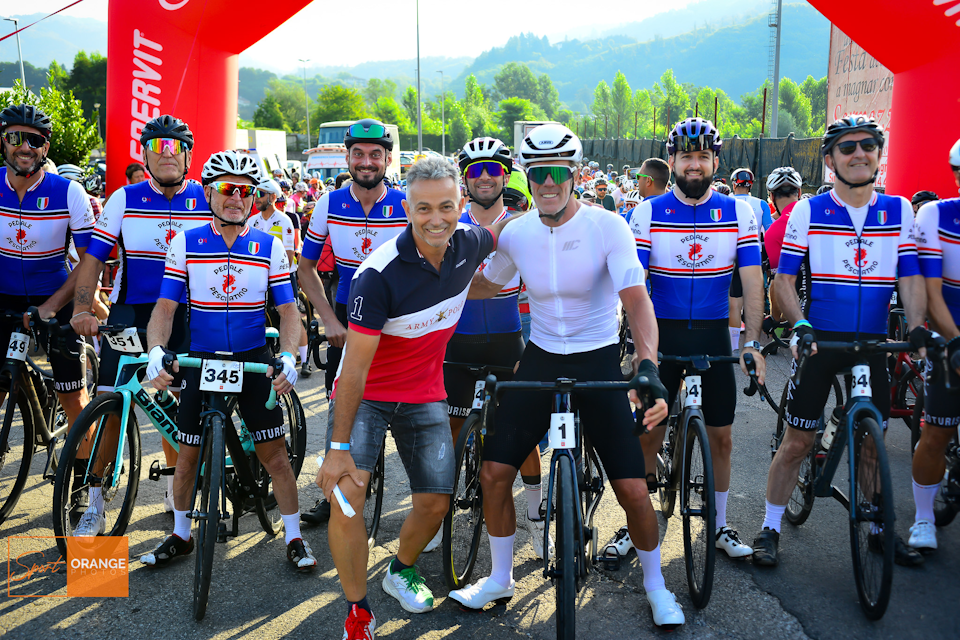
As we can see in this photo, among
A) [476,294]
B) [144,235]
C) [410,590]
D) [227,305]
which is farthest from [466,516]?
[144,235]

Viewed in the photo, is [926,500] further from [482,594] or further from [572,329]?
[482,594]

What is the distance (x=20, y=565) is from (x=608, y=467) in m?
3.37

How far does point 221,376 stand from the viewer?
3783mm

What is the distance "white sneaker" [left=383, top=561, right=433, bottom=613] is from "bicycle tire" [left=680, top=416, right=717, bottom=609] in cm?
135

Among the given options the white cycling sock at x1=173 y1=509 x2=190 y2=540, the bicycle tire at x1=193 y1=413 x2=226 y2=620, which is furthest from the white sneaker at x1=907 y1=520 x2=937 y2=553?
the white cycling sock at x1=173 y1=509 x2=190 y2=540

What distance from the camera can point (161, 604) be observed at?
372 cm

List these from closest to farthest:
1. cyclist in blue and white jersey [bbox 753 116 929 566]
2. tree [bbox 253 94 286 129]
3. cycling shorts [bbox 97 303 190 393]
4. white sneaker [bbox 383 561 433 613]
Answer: white sneaker [bbox 383 561 433 613]
cyclist in blue and white jersey [bbox 753 116 929 566]
cycling shorts [bbox 97 303 190 393]
tree [bbox 253 94 286 129]

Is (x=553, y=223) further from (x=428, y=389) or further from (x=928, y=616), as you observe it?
(x=928, y=616)

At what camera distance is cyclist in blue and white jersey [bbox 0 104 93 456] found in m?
4.71

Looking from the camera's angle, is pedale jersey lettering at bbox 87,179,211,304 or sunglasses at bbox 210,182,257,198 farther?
pedale jersey lettering at bbox 87,179,211,304

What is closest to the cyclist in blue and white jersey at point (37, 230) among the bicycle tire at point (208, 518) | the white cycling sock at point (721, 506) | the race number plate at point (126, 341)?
the race number plate at point (126, 341)

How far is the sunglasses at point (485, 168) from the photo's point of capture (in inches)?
172

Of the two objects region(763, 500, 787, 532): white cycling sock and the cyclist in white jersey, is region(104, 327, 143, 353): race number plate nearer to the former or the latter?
the cyclist in white jersey

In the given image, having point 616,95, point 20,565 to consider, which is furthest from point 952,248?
point 616,95
